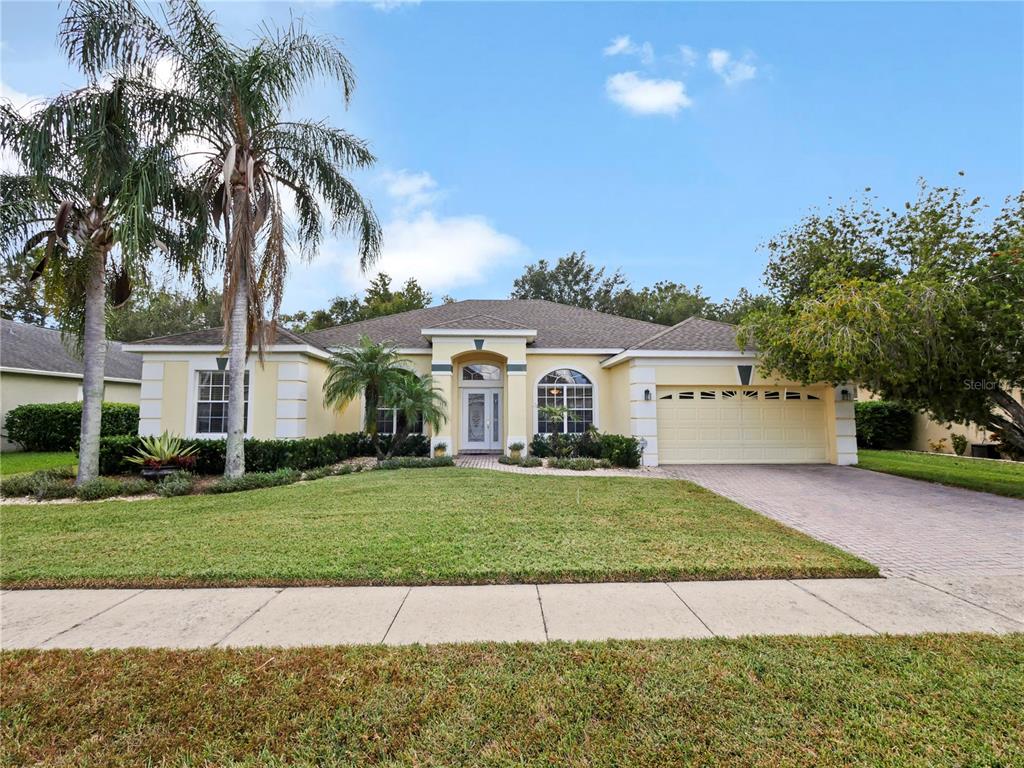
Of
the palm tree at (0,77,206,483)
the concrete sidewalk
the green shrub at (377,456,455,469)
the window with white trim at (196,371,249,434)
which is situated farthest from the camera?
the window with white trim at (196,371,249,434)

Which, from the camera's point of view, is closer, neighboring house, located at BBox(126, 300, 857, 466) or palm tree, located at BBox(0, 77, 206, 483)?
palm tree, located at BBox(0, 77, 206, 483)

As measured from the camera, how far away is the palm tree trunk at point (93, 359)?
10.1 metres

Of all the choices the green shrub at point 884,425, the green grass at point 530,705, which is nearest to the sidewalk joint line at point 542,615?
the green grass at point 530,705

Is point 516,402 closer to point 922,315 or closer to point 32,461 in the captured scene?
point 922,315

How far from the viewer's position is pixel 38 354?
1906 centimetres

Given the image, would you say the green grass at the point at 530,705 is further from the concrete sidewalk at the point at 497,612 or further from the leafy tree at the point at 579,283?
the leafy tree at the point at 579,283

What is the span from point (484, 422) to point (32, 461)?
1432 centimetres

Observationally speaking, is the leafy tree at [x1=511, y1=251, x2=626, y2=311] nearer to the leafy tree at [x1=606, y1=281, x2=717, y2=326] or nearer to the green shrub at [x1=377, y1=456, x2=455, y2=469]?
the leafy tree at [x1=606, y1=281, x2=717, y2=326]

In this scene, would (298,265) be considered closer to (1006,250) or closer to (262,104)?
(262,104)

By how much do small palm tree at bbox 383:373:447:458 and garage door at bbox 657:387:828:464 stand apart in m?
6.44

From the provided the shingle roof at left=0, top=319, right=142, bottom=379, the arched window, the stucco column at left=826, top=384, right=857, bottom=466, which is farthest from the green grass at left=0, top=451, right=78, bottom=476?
the stucco column at left=826, top=384, right=857, bottom=466

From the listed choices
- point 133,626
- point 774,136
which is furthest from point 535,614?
point 774,136

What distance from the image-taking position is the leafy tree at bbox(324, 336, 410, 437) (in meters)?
12.6

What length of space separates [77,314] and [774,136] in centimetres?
1854
